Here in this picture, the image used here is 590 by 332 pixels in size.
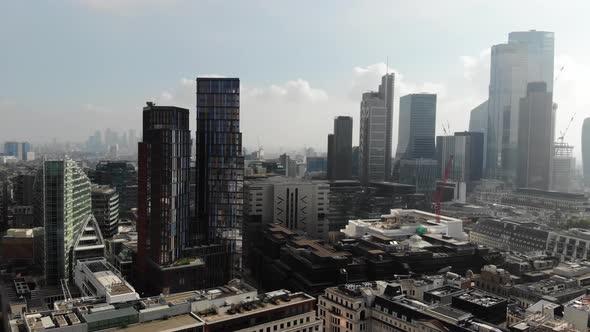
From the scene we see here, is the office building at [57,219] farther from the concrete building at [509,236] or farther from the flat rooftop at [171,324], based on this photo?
the concrete building at [509,236]

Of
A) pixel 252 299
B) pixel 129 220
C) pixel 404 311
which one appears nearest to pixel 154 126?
pixel 252 299

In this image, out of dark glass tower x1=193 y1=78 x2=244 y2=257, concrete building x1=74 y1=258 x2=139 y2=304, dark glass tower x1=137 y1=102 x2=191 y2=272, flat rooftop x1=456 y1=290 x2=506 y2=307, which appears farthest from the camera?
dark glass tower x1=193 y1=78 x2=244 y2=257

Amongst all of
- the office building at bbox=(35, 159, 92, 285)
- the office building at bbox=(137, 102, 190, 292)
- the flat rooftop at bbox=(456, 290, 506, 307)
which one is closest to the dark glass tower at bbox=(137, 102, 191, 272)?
the office building at bbox=(137, 102, 190, 292)

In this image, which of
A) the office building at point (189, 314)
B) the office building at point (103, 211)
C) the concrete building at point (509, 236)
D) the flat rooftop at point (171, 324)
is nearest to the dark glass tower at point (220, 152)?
the office building at point (189, 314)

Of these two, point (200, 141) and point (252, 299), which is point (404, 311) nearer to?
point (252, 299)

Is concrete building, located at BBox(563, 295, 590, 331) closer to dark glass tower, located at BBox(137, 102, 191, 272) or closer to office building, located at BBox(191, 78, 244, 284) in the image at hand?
dark glass tower, located at BBox(137, 102, 191, 272)

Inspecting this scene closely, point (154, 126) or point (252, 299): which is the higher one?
point (154, 126)
